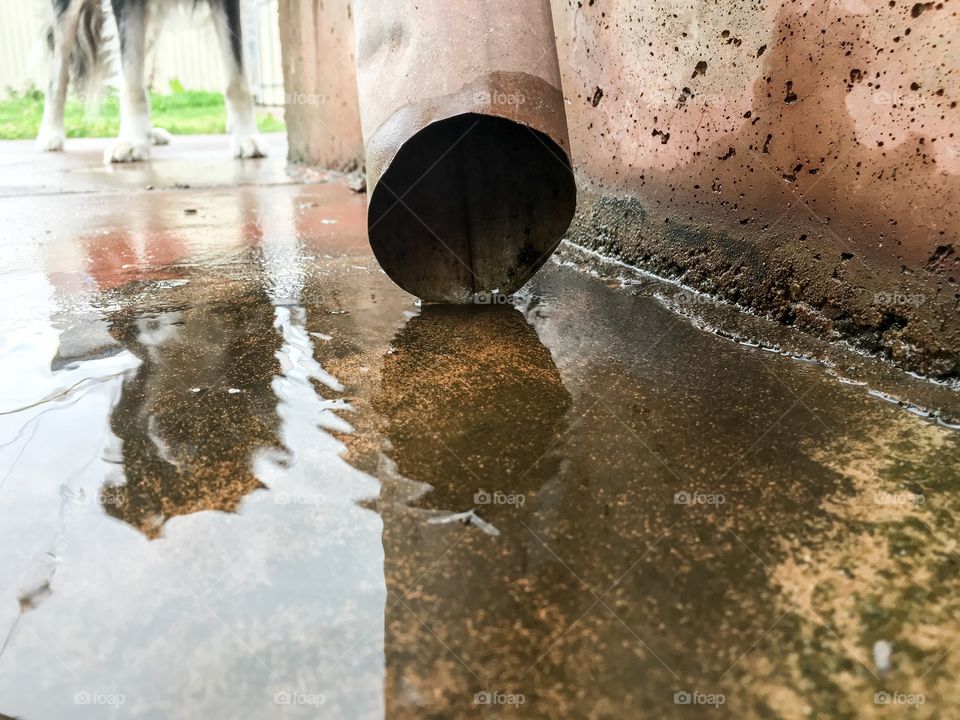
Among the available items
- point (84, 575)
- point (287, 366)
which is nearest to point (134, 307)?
point (287, 366)

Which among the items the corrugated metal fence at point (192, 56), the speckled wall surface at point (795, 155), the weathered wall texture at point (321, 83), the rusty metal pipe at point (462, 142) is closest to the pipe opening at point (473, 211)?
the rusty metal pipe at point (462, 142)

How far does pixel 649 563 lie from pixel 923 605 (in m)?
0.31

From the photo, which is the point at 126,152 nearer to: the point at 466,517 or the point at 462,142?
the point at 462,142

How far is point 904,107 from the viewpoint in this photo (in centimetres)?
154

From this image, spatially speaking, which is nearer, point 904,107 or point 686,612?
point 686,612

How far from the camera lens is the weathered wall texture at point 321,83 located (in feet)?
13.7

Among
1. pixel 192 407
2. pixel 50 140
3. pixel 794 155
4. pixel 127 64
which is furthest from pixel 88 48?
pixel 794 155

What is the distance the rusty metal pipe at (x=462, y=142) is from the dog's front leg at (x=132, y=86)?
3.89 metres

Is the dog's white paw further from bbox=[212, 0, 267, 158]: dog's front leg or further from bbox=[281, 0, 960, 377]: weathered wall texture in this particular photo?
bbox=[281, 0, 960, 377]: weathered wall texture

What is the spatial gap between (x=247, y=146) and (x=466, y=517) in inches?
200

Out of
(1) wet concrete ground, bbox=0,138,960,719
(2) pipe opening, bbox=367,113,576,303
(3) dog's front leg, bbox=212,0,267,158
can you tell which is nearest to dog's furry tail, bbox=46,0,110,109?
(3) dog's front leg, bbox=212,0,267,158

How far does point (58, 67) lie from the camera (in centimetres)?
609

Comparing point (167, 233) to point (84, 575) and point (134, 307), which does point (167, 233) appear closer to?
point (134, 307)

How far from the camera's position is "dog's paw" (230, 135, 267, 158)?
5566 millimetres
